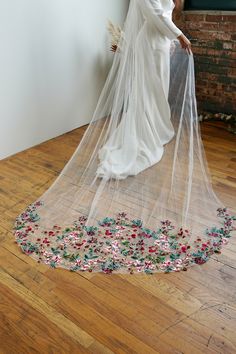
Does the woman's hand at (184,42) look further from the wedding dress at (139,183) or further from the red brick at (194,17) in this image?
the red brick at (194,17)

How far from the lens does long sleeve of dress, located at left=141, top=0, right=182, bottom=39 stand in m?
2.24

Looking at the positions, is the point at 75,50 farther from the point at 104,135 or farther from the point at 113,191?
the point at 113,191

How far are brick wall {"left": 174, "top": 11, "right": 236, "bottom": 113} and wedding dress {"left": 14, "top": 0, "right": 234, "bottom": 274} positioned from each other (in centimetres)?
102

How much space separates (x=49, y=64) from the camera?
2963 mm

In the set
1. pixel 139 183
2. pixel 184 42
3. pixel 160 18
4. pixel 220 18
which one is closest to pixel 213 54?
pixel 220 18

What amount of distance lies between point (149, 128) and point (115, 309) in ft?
4.55

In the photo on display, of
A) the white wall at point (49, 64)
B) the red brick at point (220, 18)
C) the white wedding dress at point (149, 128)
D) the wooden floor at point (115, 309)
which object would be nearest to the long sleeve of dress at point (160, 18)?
the white wedding dress at point (149, 128)

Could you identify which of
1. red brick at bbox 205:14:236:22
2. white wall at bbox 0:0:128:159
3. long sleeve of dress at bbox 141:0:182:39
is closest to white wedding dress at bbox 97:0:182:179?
long sleeve of dress at bbox 141:0:182:39

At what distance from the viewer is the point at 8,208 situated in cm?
226

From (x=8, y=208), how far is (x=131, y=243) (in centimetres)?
86

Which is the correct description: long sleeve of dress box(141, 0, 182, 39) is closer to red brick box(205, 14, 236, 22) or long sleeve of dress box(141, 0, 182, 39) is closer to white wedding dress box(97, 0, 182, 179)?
white wedding dress box(97, 0, 182, 179)

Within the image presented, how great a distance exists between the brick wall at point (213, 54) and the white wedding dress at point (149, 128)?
3.43 ft

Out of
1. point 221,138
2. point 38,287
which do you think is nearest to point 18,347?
point 38,287

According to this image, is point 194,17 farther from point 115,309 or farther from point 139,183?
point 115,309
